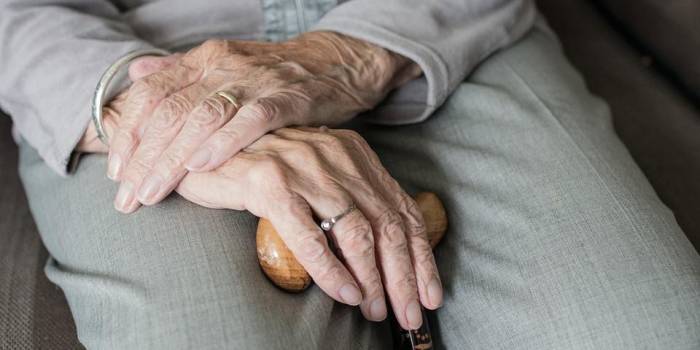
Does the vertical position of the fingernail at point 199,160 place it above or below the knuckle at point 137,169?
above

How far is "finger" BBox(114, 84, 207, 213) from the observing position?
0.68m

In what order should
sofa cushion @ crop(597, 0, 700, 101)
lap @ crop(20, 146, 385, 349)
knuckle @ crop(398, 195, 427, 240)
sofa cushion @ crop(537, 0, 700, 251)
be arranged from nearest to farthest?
lap @ crop(20, 146, 385, 349), knuckle @ crop(398, 195, 427, 240), sofa cushion @ crop(537, 0, 700, 251), sofa cushion @ crop(597, 0, 700, 101)

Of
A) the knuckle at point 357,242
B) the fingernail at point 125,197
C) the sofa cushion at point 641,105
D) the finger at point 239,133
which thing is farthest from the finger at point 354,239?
the sofa cushion at point 641,105

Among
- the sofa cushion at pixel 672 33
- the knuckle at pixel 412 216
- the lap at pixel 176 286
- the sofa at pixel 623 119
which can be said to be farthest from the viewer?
the sofa cushion at pixel 672 33

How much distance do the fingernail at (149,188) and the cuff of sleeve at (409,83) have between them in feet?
1.16

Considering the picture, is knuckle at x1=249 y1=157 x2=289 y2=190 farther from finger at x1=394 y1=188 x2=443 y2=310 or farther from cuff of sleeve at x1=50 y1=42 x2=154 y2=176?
cuff of sleeve at x1=50 y1=42 x2=154 y2=176

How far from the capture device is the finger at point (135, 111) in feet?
2.29

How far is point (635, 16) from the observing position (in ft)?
3.83

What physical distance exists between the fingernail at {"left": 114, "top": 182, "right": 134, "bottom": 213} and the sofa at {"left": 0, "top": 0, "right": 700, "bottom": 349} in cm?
24

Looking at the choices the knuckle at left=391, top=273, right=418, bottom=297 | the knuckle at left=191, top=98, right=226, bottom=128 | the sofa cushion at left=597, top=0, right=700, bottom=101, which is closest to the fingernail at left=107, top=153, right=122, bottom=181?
the knuckle at left=191, top=98, right=226, bottom=128

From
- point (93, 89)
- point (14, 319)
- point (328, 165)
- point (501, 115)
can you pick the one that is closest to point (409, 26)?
point (501, 115)

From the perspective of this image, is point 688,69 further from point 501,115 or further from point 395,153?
point 395,153

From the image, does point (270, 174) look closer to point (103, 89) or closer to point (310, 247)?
point (310, 247)

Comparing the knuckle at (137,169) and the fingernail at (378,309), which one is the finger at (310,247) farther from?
the knuckle at (137,169)
